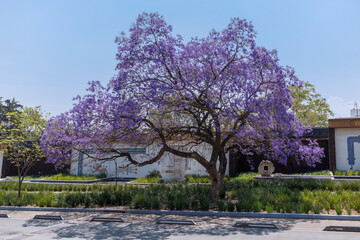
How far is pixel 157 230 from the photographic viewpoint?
964 cm

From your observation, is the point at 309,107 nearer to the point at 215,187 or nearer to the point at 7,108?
the point at 215,187

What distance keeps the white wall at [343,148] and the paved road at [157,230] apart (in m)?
15.3

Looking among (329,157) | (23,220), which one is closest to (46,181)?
(23,220)

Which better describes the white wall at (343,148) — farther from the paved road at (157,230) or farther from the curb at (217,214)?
the paved road at (157,230)

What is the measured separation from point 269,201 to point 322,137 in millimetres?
16065

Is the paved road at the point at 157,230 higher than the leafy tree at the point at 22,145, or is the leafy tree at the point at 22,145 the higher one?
the leafy tree at the point at 22,145

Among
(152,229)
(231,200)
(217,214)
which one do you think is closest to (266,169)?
(231,200)

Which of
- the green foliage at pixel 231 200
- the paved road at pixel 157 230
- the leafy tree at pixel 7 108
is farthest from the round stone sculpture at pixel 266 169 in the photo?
the leafy tree at pixel 7 108

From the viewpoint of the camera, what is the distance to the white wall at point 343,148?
23.9 metres

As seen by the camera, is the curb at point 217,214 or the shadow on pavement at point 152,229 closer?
the shadow on pavement at point 152,229

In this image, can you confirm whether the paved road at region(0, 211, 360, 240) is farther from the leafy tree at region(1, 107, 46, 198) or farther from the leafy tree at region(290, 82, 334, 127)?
the leafy tree at region(290, 82, 334, 127)

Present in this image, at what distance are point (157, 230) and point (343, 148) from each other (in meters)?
19.0

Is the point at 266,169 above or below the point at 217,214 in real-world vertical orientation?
above

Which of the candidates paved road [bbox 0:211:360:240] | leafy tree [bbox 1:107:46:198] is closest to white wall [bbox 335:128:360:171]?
paved road [bbox 0:211:360:240]
